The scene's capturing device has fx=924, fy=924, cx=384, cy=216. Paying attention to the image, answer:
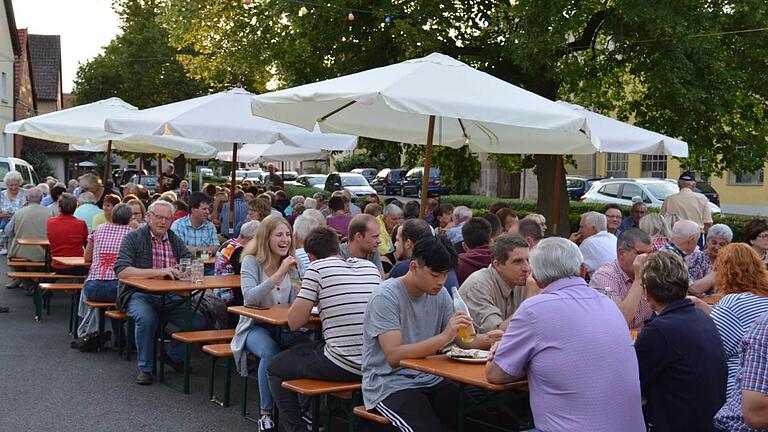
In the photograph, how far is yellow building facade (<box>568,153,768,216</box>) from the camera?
3562 cm

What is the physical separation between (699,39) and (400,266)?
10.3 meters

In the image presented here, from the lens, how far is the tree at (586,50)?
1473cm

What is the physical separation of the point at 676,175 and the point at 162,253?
3350 centimetres

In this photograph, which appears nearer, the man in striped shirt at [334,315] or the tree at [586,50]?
the man in striped shirt at [334,315]

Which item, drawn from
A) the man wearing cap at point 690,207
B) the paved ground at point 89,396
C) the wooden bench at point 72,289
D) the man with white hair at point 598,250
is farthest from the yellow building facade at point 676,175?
the paved ground at point 89,396

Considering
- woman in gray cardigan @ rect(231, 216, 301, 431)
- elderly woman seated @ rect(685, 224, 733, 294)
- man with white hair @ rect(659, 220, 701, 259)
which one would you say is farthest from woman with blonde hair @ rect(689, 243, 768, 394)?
woman in gray cardigan @ rect(231, 216, 301, 431)

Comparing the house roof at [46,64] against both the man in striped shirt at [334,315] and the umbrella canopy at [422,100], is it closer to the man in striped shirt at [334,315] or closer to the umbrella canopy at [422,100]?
the umbrella canopy at [422,100]

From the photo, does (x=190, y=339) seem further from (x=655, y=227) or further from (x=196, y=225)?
(x=655, y=227)

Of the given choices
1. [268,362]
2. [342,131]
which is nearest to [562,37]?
[342,131]

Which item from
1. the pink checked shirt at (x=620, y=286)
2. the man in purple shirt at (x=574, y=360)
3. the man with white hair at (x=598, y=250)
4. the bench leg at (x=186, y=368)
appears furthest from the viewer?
the man with white hair at (x=598, y=250)

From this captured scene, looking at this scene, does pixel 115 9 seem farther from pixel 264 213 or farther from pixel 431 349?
pixel 431 349

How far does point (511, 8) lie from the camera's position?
48.7 feet

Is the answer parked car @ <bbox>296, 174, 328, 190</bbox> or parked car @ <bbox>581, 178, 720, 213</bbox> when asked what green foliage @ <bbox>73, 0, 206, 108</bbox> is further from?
parked car @ <bbox>581, 178, 720, 213</bbox>

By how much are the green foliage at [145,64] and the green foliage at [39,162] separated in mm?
4963
